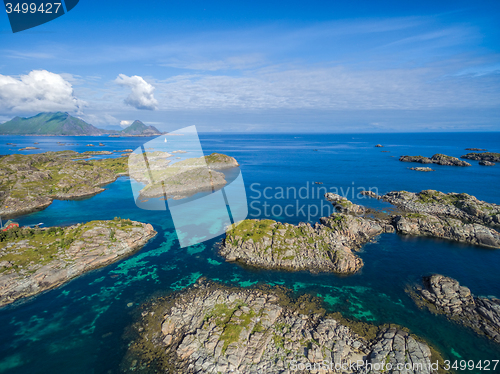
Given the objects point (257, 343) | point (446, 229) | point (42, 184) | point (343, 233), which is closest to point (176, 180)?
point (42, 184)

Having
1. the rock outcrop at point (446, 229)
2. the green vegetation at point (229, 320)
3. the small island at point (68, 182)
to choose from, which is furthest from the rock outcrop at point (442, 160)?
the green vegetation at point (229, 320)

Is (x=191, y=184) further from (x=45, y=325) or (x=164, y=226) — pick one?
(x=45, y=325)

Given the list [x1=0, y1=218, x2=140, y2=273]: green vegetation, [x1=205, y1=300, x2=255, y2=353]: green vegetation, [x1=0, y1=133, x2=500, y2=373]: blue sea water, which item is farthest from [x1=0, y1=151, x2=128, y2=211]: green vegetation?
[x1=205, y1=300, x2=255, y2=353]: green vegetation

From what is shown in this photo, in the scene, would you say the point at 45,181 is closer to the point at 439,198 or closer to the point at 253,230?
the point at 253,230

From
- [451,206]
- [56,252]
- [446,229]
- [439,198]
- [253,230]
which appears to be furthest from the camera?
[439,198]

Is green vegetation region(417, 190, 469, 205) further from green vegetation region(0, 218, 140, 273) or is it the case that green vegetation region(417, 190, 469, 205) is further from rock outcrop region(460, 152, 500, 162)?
rock outcrop region(460, 152, 500, 162)

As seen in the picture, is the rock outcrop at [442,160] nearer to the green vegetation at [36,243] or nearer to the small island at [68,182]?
the small island at [68,182]

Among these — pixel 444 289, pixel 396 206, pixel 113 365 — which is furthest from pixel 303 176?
pixel 113 365
